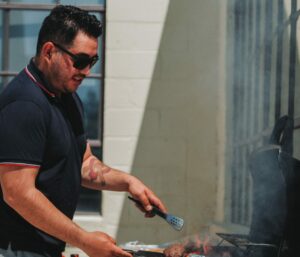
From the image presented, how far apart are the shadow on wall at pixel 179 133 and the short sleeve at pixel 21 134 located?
422cm

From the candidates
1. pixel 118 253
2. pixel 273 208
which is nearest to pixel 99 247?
pixel 118 253

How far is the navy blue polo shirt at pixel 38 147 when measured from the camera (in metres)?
3.11

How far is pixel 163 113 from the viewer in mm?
7391

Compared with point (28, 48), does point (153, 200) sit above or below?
below

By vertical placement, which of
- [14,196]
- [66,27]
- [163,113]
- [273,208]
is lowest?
[163,113]

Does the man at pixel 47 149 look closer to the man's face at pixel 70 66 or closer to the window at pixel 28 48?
the man's face at pixel 70 66

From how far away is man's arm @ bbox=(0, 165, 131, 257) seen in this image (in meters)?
3.04

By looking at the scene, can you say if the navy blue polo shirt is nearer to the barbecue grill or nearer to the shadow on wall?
the barbecue grill

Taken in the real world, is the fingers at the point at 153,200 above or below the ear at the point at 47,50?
below

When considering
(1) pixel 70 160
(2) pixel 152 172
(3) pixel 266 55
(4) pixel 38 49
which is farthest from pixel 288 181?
(2) pixel 152 172

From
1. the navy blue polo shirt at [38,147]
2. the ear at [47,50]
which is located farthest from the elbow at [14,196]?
the ear at [47,50]

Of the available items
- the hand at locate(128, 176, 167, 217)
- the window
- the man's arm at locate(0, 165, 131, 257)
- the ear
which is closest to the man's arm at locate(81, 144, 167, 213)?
the hand at locate(128, 176, 167, 217)

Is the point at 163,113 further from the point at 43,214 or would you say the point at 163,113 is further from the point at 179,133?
the point at 43,214

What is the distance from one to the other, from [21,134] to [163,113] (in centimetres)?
435
